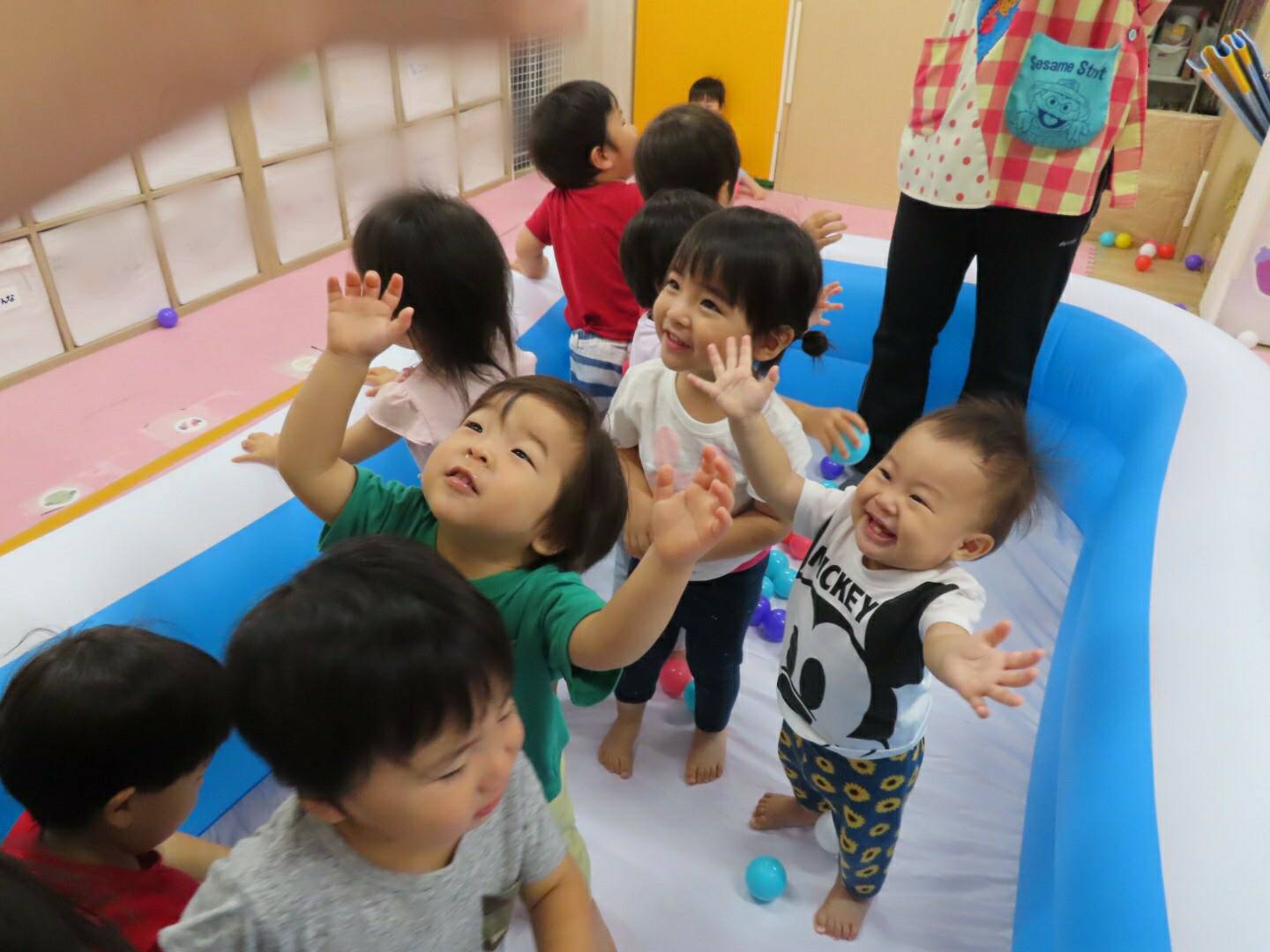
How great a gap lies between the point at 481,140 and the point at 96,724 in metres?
0.61

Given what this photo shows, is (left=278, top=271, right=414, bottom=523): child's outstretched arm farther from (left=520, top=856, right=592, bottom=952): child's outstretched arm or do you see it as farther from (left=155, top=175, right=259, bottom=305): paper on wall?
(left=520, top=856, right=592, bottom=952): child's outstretched arm

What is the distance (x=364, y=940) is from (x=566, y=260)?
1.31 metres

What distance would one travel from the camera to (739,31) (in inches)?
143

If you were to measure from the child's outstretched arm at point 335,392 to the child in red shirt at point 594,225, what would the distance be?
75 centimetres

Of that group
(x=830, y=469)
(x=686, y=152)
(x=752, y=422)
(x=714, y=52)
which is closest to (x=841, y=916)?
(x=752, y=422)

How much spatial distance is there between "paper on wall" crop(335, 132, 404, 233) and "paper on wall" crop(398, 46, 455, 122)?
0.7 inches

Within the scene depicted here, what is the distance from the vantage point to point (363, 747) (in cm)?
55

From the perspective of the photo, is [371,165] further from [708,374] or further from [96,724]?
[708,374]

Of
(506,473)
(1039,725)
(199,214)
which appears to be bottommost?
(1039,725)

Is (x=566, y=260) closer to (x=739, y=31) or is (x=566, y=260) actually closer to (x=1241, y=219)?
(x=1241, y=219)

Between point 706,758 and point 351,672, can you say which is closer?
point 351,672

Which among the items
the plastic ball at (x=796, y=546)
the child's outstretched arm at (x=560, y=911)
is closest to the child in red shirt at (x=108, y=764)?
the child's outstretched arm at (x=560, y=911)

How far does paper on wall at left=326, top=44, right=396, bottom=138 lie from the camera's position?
0.59ft

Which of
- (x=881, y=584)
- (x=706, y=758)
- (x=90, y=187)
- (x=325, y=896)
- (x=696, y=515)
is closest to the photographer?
(x=90, y=187)
